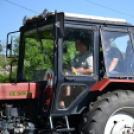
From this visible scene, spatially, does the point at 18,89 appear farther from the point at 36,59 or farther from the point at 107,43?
the point at 107,43

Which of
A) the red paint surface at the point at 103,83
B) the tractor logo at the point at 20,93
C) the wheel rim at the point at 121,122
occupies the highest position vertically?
the red paint surface at the point at 103,83

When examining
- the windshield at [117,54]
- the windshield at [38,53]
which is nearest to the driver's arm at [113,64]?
the windshield at [117,54]

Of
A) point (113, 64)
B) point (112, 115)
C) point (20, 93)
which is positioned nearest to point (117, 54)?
point (113, 64)

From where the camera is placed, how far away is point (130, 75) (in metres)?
4.85

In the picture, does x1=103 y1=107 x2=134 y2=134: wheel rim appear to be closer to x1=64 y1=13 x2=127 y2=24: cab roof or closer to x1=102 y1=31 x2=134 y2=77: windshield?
x1=102 y1=31 x2=134 y2=77: windshield

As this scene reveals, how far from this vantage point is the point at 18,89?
4703 millimetres

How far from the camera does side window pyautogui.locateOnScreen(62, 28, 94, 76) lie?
15.1 ft

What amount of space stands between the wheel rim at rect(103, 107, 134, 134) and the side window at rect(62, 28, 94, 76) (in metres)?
0.82

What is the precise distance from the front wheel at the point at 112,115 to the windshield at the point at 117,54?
0.35m

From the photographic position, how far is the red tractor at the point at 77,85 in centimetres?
449

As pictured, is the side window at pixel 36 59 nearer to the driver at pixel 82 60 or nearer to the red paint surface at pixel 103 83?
the driver at pixel 82 60

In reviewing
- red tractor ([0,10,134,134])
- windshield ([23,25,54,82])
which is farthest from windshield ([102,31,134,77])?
windshield ([23,25,54,82])

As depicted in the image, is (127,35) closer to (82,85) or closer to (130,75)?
(130,75)

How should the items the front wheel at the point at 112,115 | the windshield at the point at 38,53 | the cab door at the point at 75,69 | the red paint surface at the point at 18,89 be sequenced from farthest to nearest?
the windshield at the point at 38,53, the red paint surface at the point at 18,89, the cab door at the point at 75,69, the front wheel at the point at 112,115
